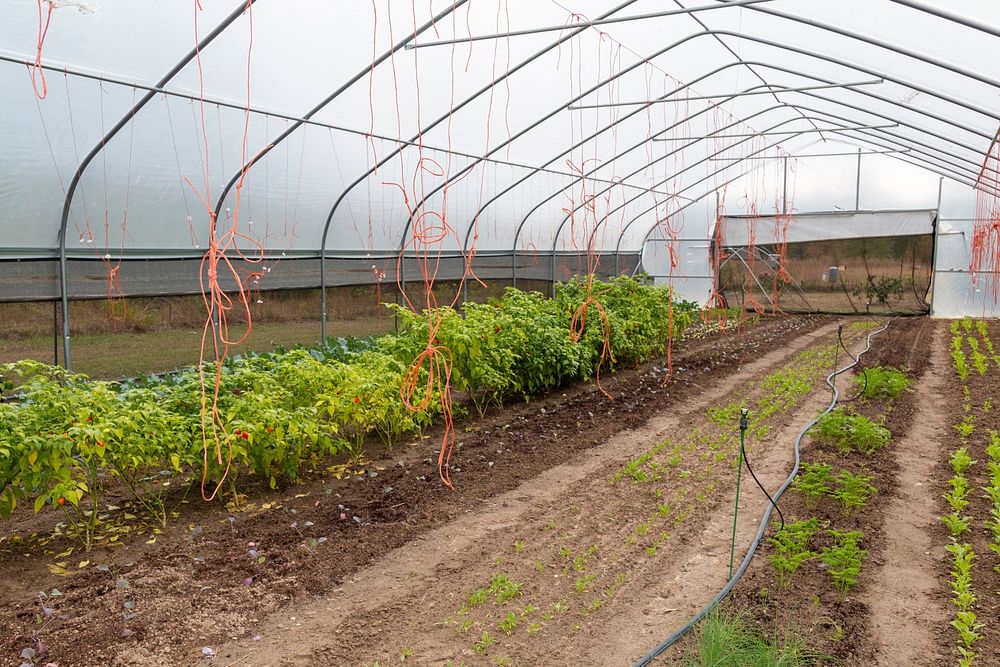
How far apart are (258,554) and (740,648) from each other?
231 cm

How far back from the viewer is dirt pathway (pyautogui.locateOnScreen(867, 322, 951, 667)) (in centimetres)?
306

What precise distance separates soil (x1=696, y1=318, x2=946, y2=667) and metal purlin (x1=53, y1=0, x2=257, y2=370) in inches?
198

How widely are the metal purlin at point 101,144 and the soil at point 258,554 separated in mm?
2522

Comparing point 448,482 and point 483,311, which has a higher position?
point 483,311

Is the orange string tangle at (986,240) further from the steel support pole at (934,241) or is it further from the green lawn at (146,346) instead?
the green lawn at (146,346)

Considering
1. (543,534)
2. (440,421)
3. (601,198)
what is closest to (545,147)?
(601,198)

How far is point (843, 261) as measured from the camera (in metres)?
16.5

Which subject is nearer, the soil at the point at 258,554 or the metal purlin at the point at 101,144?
the soil at the point at 258,554

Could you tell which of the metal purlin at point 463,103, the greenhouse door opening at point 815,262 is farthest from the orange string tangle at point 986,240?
the metal purlin at point 463,103

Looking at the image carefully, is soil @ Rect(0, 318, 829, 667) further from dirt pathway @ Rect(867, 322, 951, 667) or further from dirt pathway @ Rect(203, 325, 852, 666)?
dirt pathway @ Rect(867, 322, 951, 667)

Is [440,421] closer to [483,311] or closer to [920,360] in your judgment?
[483,311]

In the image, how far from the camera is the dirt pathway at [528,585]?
3.02m

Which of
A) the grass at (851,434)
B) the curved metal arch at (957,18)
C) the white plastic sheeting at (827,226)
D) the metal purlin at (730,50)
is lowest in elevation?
the grass at (851,434)

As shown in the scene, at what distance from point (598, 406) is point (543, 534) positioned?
323 centimetres
